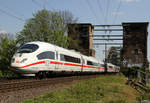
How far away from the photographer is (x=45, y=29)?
136 feet

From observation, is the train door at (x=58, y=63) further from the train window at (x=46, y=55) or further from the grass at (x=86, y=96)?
the grass at (x=86, y=96)

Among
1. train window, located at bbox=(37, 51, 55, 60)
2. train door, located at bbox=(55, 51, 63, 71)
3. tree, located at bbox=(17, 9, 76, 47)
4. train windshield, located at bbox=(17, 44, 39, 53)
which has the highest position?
tree, located at bbox=(17, 9, 76, 47)

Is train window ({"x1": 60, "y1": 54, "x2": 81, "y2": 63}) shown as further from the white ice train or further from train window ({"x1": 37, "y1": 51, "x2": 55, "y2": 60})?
train window ({"x1": 37, "y1": 51, "x2": 55, "y2": 60})

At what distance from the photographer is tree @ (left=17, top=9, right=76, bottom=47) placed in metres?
41.2

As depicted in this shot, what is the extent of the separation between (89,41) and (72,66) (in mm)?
35928

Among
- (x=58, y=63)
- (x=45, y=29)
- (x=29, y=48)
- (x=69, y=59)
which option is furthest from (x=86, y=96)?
(x=45, y=29)

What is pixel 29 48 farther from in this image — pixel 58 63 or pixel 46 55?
pixel 58 63

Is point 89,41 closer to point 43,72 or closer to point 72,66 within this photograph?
point 72,66

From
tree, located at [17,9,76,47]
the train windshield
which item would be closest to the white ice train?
the train windshield

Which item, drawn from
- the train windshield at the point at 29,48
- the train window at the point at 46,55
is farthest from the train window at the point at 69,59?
the train windshield at the point at 29,48

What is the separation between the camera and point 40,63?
1627 centimetres

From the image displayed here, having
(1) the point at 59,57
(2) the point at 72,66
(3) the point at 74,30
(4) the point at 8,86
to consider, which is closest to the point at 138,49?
(3) the point at 74,30

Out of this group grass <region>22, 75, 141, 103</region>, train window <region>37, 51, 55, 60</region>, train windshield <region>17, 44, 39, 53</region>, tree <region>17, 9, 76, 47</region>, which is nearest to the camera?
grass <region>22, 75, 141, 103</region>

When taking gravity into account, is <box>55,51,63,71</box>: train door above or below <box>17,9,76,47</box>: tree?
below
